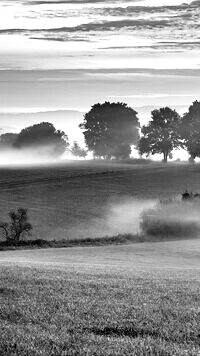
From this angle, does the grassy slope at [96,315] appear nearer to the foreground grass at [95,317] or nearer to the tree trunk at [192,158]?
the foreground grass at [95,317]

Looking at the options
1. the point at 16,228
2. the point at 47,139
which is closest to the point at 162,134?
the point at 47,139

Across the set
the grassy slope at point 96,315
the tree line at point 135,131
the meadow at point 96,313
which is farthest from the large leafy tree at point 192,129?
the grassy slope at point 96,315

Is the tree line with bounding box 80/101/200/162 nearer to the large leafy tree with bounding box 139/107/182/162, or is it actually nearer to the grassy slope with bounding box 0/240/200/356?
the large leafy tree with bounding box 139/107/182/162

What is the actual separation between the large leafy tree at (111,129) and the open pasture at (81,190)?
70.6 feet

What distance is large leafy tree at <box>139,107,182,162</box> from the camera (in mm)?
148375

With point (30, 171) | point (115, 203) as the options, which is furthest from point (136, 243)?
point (30, 171)

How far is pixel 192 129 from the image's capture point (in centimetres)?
14625

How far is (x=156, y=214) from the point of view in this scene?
7350 centimetres

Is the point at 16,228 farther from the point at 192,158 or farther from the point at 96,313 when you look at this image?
the point at 192,158

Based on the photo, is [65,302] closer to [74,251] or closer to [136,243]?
[74,251]

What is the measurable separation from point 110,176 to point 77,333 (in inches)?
4110

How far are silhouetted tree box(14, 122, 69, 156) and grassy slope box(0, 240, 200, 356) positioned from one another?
16641 centimetres

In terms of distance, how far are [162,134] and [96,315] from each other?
134583 millimetres

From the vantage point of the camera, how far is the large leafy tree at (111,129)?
158 metres
